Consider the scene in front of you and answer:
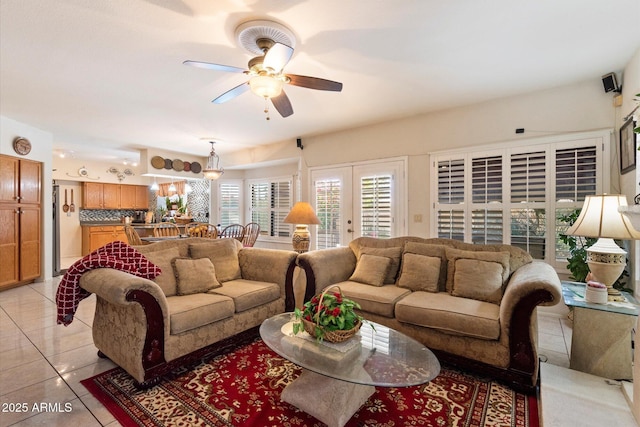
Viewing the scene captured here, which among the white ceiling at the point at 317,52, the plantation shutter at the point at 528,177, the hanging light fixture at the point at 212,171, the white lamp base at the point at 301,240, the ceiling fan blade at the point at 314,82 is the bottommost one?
the white lamp base at the point at 301,240

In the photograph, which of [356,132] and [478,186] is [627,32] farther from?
[356,132]

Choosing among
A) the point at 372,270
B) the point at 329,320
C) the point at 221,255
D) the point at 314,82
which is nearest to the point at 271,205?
the point at 221,255

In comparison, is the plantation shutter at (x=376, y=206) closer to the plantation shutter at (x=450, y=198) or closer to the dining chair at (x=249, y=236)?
the plantation shutter at (x=450, y=198)

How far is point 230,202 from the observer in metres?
7.27

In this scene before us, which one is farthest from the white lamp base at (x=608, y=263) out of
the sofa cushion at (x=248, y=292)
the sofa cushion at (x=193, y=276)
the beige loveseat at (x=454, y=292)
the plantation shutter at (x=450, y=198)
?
the sofa cushion at (x=193, y=276)

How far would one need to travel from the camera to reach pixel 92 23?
7.07 feet

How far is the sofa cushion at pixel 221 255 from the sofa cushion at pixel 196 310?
0.51 m

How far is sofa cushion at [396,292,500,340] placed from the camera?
83.0 inches

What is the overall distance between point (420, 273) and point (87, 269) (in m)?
2.75

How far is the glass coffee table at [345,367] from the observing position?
1.49 m

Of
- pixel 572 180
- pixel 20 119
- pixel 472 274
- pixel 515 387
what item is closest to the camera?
pixel 515 387

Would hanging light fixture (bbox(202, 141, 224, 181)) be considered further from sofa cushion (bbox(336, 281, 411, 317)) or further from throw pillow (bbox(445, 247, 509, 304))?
throw pillow (bbox(445, 247, 509, 304))

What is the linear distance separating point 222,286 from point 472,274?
2319 mm

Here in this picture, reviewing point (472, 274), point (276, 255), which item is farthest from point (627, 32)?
point (276, 255)
